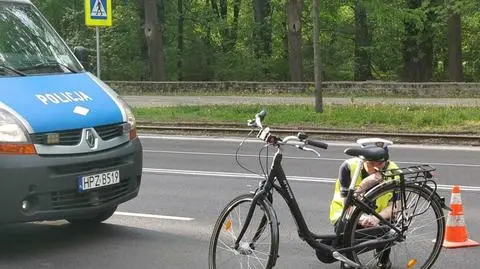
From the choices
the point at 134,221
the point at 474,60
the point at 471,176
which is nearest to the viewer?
the point at 134,221

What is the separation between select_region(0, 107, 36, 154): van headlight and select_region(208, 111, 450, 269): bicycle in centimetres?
170

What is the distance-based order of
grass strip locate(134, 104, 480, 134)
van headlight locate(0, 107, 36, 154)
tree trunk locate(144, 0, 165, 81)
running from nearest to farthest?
van headlight locate(0, 107, 36, 154)
grass strip locate(134, 104, 480, 134)
tree trunk locate(144, 0, 165, 81)

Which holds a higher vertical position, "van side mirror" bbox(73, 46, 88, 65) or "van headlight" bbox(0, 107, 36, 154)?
"van side mirror" bbox(73, 46, 88, 65)

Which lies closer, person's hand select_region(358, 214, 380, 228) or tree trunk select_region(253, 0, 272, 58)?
person's hand select_region(358, 214, 380, 228)

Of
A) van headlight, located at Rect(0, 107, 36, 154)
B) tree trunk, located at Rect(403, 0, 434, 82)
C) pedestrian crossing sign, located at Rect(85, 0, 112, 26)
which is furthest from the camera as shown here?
tree trunk, located at Rect(403, 0, 434, 82)

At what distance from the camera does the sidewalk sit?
76.5ft

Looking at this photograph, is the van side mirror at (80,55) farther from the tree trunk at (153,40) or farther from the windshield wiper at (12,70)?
the tree trunk at (153,40)

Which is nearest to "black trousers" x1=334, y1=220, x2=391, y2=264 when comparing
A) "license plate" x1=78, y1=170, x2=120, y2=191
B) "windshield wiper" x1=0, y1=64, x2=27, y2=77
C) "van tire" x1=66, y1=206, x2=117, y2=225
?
"license plate" x1=78, y1=170, x2=120, y2=191

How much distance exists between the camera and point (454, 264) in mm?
5672

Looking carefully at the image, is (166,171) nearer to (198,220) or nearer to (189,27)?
(198,220)

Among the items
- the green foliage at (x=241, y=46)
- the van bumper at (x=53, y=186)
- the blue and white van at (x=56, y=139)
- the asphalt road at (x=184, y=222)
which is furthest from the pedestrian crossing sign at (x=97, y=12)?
the green foliage at (x=241, y=46)

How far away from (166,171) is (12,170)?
5343 mm

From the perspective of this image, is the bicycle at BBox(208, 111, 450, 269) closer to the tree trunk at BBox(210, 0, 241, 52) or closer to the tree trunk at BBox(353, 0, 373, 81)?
the tree trunk at BBox(353, 0, 373, 81)

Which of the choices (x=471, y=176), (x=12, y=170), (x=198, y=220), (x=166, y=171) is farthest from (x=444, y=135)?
(x=12, y=170)
